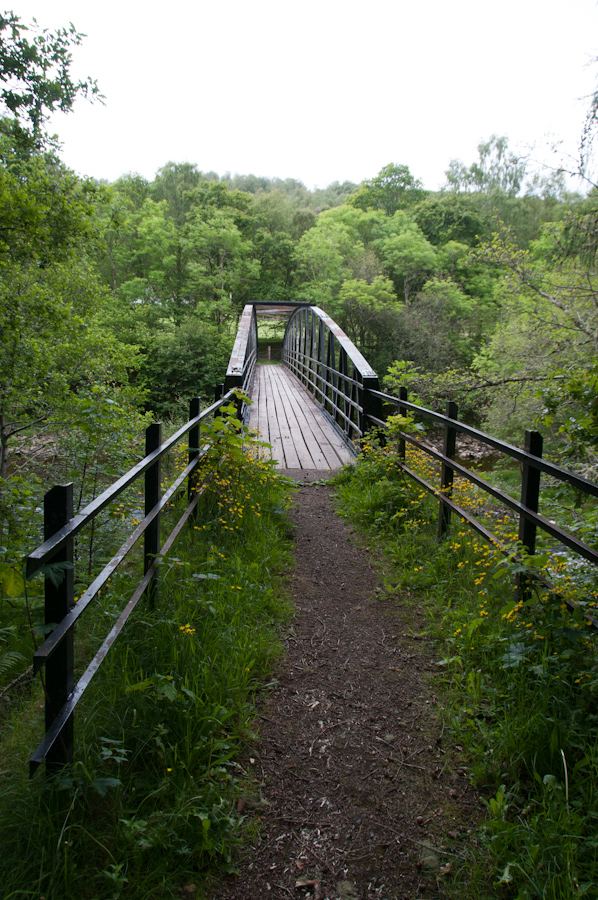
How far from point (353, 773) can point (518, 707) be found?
0.66 metres

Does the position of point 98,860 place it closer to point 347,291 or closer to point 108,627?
point 108,627

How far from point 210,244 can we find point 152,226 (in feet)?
11.3

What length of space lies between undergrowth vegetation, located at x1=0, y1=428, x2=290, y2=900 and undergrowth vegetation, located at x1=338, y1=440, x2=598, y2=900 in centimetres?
79

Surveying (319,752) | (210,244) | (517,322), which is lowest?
→ (319,752)

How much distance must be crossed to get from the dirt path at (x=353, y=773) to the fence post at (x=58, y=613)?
60 cm

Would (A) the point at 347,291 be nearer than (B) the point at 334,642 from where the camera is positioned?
No

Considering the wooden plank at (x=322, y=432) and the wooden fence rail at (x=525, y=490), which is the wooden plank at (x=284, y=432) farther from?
the wooden fence rail at (x=525, y=490)

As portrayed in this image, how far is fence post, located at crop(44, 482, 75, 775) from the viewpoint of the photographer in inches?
59.1

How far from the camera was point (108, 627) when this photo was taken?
8.15 feet

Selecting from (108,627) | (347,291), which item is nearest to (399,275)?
(347,291)

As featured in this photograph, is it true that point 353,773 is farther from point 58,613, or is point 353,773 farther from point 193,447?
point 193,447

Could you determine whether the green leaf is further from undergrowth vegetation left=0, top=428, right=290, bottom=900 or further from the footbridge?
the footbridge

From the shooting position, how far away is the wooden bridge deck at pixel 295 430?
657 centimetres

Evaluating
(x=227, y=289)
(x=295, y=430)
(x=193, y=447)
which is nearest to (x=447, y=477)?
(x=193, y=447)
